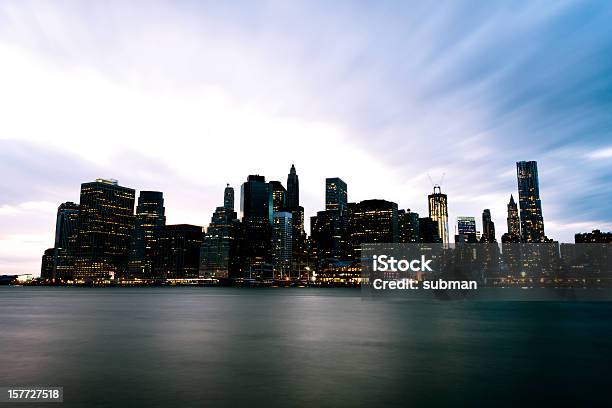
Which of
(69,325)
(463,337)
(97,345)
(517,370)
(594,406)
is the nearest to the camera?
(594,406)

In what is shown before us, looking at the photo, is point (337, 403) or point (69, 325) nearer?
point (337, 403)

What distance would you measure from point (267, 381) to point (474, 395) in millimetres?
9521

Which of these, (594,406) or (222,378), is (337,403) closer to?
(222,378)

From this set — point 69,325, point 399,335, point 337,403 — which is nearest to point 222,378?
point 337,403

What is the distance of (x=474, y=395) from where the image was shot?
20.1 m

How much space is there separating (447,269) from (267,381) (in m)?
132

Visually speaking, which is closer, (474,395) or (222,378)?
(474,395)

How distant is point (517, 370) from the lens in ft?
85.7

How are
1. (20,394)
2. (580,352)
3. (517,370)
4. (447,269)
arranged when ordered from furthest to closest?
(447,269)
(580,352)
(517,370)
(20,394)

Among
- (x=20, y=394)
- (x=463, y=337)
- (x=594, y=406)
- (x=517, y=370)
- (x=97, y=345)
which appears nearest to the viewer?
(x=594, y=406)

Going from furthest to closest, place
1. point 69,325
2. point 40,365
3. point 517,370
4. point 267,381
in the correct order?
point 69,325 → point 40,365 → point 517,370 → point 267,381

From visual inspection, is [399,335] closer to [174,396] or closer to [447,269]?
[174,396]


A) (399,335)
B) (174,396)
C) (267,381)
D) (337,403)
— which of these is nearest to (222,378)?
(267,381)

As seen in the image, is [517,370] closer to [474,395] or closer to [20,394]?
[474,395]
